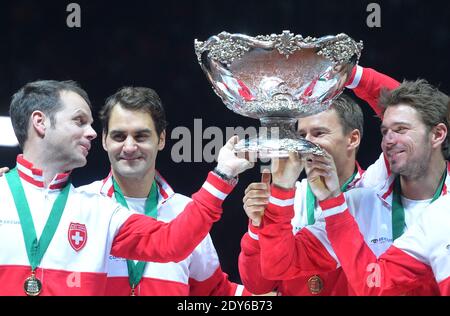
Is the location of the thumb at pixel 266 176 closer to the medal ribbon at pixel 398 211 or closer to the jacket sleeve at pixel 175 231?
the jacket sleeve at pixel 175 231

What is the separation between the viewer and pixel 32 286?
2648 millimetres

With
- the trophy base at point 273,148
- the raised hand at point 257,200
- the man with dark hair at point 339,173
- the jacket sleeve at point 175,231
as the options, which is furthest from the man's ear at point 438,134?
the jacket sleeve at point 175,231

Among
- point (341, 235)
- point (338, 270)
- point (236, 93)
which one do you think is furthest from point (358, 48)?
point (338, 270)

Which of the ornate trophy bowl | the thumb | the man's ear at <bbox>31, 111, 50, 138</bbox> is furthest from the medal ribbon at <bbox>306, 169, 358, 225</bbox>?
the man's ear at <bbox>31, 111, 50, 138</bbox>

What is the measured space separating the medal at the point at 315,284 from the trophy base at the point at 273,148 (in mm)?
615

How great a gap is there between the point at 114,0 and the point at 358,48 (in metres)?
1.65

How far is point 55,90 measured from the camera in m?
2.92

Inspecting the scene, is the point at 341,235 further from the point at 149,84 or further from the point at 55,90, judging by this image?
the point at 149,84

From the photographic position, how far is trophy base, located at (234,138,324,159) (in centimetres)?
261

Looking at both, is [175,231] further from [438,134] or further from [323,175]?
[438,134]

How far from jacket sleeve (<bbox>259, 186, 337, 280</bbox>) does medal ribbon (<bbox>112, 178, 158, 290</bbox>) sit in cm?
50

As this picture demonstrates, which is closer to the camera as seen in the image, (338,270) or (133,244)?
(133,244)

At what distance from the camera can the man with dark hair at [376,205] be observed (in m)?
2.73
